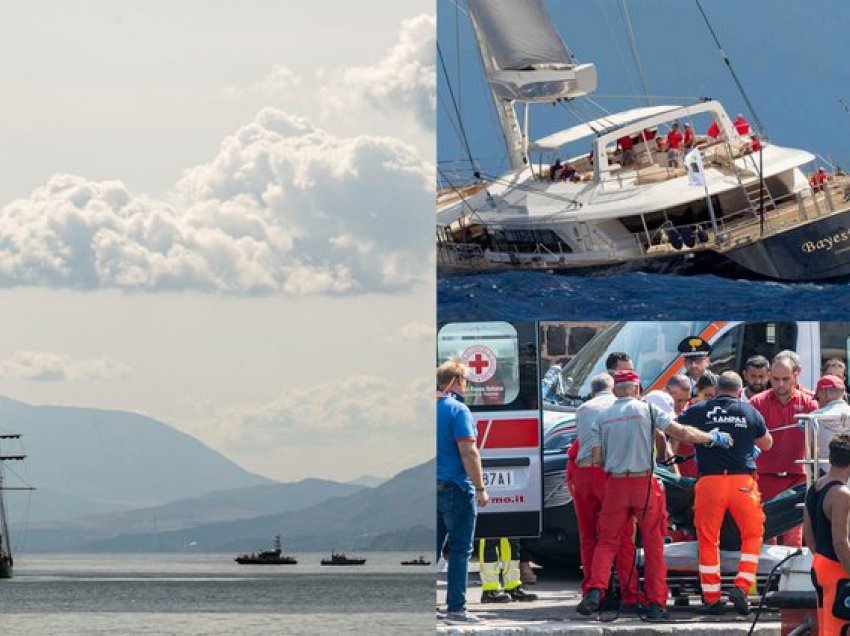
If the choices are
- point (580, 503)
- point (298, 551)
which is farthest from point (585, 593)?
point (298, 551)

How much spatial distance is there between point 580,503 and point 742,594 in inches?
38.8

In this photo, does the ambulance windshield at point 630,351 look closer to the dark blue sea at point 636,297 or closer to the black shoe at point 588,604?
the dark blue sea at point 636,297

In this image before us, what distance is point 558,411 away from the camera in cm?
1271

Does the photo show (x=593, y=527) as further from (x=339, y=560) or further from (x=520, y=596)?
(x=339, y=560)

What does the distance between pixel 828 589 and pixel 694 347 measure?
2.76 meters

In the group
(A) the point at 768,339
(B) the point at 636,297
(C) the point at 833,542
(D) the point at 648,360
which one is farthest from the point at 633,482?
(B) the point at 636,297

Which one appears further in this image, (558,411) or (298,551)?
(298,551)

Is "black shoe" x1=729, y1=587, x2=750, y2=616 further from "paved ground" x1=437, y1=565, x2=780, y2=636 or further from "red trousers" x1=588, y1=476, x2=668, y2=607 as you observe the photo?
"red trousers" x1=588, y1=476, x2=668, y2=607

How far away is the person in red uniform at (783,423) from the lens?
40.9 ft

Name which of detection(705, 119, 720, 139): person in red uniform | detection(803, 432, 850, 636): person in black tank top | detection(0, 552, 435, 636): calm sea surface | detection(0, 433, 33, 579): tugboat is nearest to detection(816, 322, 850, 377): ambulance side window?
detection(705, 119, 720, 139): person in red uniform

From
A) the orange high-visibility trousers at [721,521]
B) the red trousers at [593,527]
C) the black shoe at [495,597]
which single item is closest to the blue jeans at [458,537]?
the black shoe at [495,597]

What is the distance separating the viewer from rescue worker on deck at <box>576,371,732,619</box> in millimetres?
11781

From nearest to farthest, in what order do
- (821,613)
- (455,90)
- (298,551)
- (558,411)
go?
1. (821,613)
2. (558,411)
3. (455,90)
4. (298,551)

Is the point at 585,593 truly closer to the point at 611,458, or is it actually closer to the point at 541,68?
the point at 611,458
